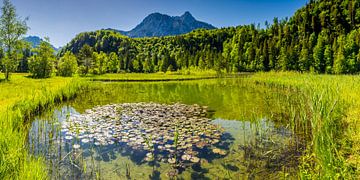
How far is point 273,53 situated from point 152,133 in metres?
74.3

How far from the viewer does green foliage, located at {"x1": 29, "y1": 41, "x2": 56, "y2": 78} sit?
39.3m

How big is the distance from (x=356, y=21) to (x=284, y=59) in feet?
144

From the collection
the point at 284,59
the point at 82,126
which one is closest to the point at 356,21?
the point at 284,59

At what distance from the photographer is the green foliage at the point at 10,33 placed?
2727 centimetres

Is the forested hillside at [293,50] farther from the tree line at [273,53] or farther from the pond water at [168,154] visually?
the pond water at [168,154]

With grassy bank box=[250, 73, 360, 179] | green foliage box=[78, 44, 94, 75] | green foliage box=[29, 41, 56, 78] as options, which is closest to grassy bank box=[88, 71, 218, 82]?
green foliage box=[29, 41, 56, 78]

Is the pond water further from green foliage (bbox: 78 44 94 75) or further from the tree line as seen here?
green foliage (bbox: 78 44 94 75)

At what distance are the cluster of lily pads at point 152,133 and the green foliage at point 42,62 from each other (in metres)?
35.5

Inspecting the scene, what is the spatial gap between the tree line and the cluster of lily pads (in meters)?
26.5

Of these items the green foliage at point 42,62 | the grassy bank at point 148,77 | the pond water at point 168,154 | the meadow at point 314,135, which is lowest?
the pond water at point 168,154

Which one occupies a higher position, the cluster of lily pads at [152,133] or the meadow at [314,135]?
the meadow at [314,135]

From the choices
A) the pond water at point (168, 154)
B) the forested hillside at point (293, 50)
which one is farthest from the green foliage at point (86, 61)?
the pond water at point (168, 154)

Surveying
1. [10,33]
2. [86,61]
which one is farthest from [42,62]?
[86,61]

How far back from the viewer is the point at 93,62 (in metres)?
66.5
